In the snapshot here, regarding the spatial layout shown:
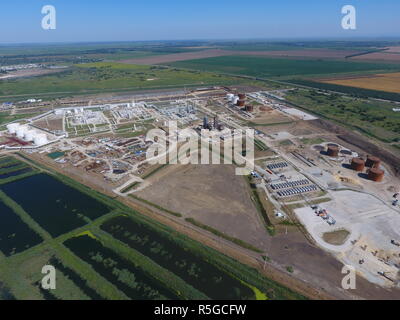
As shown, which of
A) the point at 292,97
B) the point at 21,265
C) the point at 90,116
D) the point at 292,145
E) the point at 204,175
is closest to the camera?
the point at 21,265

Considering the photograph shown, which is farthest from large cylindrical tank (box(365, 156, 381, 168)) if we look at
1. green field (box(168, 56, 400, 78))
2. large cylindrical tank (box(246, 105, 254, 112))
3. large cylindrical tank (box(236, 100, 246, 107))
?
green field (box(168, 56, 400, 78))

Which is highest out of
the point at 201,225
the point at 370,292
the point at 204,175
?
the point at 204,175

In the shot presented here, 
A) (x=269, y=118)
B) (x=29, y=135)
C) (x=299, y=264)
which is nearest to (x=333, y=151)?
(x=269, y=118)

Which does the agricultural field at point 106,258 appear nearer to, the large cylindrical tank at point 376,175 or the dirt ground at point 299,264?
the dirt ground at point 299,264

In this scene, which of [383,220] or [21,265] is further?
A: [383,220]

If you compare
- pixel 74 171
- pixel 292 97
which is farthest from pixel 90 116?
pixel 292 97

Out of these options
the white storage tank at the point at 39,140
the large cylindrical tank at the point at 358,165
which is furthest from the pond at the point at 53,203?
the large cylindrical tank at the point at 358,165

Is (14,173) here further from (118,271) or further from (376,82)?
(376,82)

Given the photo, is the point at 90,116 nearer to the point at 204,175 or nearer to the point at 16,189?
the point at 16,189

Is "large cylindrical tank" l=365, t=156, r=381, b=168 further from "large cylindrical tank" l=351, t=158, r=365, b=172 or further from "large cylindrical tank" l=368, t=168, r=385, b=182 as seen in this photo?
"large cylindrical tank" l=368, t=168, r=385, b=182
